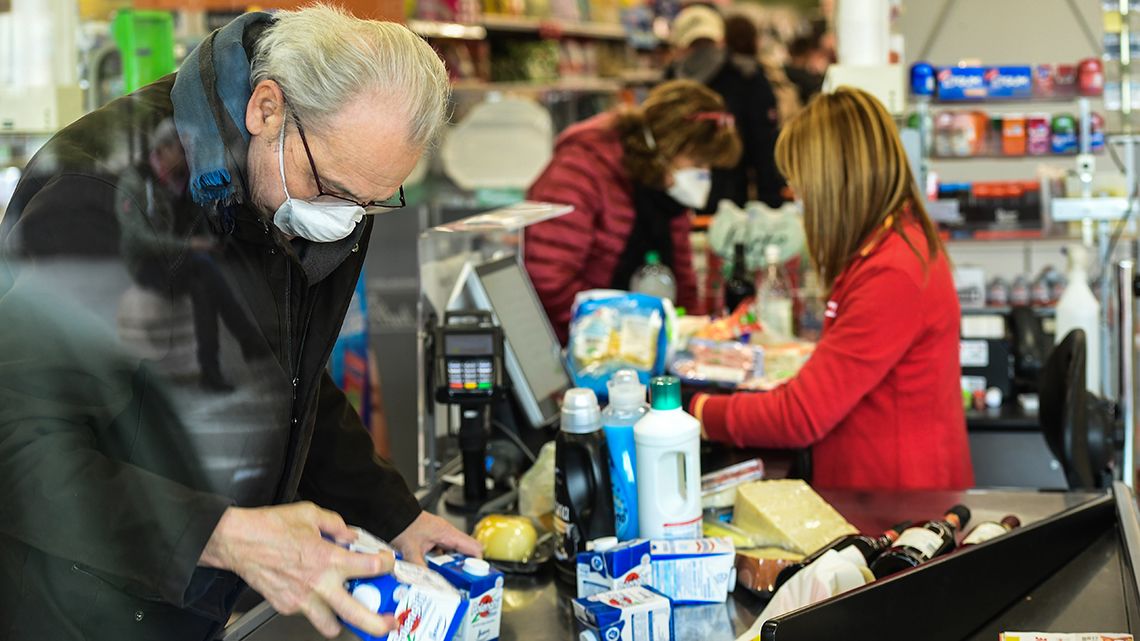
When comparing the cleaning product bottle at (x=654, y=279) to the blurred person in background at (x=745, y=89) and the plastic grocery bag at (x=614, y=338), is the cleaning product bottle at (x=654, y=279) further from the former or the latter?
the blurred person in background at (x=745, y=89)

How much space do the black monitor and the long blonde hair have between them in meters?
0.66

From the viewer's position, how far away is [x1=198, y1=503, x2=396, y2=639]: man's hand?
1219 mm

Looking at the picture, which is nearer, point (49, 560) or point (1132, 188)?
point (49, 560)

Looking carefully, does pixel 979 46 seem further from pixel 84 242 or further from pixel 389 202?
pixel 84 242

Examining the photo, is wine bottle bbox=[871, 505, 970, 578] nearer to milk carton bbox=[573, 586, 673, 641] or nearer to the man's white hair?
milk carton bbox=[573, 586, 673, 641]

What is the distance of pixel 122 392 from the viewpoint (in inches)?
48.7

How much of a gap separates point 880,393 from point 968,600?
1048mm

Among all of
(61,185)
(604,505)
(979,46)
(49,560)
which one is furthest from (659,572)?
(979,46)

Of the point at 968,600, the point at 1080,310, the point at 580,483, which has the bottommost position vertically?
the point at 968,600

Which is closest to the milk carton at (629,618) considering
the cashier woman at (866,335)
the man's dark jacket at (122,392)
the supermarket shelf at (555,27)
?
the man's dark jacket at (122,392)

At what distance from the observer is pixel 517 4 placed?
24.4ft

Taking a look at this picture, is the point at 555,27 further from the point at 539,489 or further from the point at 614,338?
the point at 539,489

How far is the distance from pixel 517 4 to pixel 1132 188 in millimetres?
4419

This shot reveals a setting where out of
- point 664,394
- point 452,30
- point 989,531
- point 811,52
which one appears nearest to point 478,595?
point 664,394
